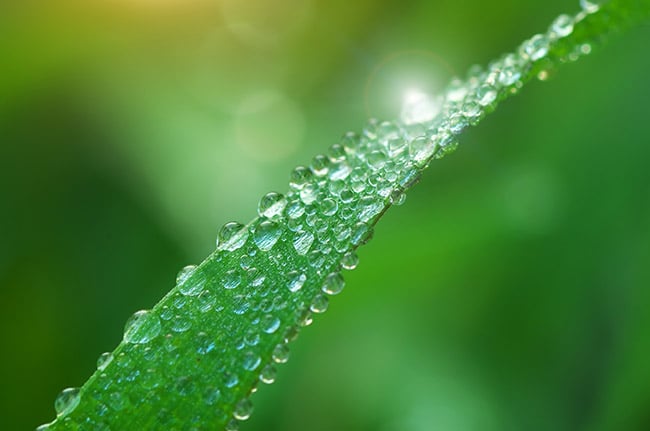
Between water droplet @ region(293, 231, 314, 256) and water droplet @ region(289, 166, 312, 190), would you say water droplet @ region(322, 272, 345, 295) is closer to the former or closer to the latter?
water droplet @ region(293, 231, 314, 256)

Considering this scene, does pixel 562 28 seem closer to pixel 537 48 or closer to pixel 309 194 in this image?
pixel 537 48

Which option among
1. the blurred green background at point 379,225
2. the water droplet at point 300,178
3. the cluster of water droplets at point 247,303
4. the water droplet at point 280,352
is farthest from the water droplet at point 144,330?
the blurred green background at point 379,225

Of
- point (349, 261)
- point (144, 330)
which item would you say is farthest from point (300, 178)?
point (144, 330)

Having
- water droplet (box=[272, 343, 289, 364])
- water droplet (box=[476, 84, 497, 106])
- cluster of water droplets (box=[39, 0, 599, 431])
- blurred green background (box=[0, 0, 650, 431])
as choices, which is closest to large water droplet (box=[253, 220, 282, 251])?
cluster of water droplets (box=[39, 0, 599, 431])

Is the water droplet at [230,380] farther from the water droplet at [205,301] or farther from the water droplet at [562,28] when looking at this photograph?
the water droplet at [562,28]

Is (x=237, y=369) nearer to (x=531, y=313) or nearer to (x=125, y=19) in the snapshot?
(x=531, y=313)

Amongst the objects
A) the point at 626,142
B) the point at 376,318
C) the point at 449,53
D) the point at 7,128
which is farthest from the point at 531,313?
the point at 7,128
